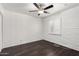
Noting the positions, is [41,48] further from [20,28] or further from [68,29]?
[68,29]

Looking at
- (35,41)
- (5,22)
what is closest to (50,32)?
(35,41)

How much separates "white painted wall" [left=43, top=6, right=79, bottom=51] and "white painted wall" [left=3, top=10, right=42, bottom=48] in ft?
0.74

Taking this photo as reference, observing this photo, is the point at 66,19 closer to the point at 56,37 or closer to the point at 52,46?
the point at 56,37

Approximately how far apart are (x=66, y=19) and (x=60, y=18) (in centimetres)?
26

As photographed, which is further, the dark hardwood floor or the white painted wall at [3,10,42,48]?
the dark hardwood floor

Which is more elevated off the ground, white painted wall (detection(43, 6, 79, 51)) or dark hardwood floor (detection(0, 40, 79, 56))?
white painted wall (detection(43, 6, 79, 51))

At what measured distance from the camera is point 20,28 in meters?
1.41

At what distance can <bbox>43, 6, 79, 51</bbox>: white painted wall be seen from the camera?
1501 mm

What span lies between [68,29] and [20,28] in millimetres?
1325

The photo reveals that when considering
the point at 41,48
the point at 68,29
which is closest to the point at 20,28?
the point at 41,48

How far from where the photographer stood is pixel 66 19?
1.71 meters

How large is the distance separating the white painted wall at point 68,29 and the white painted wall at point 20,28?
226mm

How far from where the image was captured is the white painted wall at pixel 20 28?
1.41 meters

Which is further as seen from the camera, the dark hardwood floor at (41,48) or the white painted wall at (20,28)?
the dark hardwood floor at (41,48)
